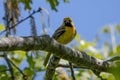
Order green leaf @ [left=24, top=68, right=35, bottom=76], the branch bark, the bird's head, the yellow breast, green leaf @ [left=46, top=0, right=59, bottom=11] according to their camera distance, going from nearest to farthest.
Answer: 1. the branch bark
2. green leaf @ [left=46, top=0, right=59, bottom=11]
3. green leaf @ [left=24, top=68, right=35, bottom=76]
4. the yellow breast
5. the bird's head

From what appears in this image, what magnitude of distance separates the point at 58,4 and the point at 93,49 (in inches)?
98.8

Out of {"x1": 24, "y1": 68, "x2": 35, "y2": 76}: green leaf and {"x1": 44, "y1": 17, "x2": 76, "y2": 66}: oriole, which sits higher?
{"x1": 44, "y1": 17, "x2": 76, "y2": 66}: oriole

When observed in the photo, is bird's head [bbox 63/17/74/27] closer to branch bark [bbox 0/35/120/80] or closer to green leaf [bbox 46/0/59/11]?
green leaf [bbox 46/0/59/11]

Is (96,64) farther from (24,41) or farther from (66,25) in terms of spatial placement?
(66,25)

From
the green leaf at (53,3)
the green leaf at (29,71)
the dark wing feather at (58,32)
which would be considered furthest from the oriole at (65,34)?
the green leaf at (53,3)

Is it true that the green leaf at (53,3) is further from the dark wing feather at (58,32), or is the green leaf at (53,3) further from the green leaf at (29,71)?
the dark wing feather at (58,32)

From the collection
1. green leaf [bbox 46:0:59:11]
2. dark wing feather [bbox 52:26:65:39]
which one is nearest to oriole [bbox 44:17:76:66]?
dark wing feather [bbox 52:26:65:39]

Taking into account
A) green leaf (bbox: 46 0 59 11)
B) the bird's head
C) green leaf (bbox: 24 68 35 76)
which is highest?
green leaf (bbox: 46 0 59 11)

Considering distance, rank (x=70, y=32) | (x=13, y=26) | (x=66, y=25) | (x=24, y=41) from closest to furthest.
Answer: (x=24, y=41)
(x=13, y=26)
(x=70, y=32)
(x=66, y=25)

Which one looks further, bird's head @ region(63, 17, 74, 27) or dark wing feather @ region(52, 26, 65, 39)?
bird's head @ region(63, 17, 74, 27)

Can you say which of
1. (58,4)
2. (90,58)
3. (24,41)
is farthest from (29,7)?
(24,41)

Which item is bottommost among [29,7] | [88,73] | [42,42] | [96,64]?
[88,73]

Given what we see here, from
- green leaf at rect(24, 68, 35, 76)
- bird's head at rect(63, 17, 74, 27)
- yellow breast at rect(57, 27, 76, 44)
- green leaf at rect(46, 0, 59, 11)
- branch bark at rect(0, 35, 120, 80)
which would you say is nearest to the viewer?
branch bark at rect(0, 35, 120, 80)

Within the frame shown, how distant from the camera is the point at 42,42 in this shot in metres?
2.70
